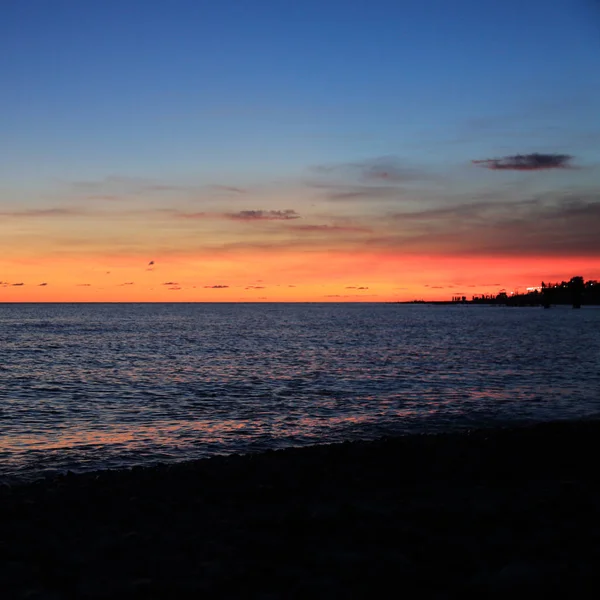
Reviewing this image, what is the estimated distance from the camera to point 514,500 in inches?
412

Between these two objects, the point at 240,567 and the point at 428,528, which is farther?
the point at 428,528

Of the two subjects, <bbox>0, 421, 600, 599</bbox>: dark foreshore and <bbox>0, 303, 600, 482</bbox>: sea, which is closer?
<bbox>0, 421, 600, 599</bbox>: dark foreshore

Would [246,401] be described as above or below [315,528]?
below

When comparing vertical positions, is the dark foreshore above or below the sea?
above

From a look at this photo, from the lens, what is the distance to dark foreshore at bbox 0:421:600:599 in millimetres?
7230

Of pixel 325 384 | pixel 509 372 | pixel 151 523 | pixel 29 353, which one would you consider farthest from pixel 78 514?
pixel 29 353

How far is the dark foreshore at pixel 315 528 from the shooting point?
23.7 ft

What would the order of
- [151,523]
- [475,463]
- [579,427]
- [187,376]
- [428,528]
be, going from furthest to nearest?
[187,376], [579,427], [475,463], [151,523], [428,528]

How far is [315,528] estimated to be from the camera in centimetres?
920

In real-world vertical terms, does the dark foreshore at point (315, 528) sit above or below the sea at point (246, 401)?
above

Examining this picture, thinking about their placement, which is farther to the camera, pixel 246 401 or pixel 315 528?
pixel 246 401

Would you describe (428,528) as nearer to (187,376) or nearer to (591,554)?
(591,554)

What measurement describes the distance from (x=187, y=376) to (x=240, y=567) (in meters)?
32.1

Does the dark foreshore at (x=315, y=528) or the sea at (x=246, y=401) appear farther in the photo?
Answer: the sea at (x=246, y=401)
